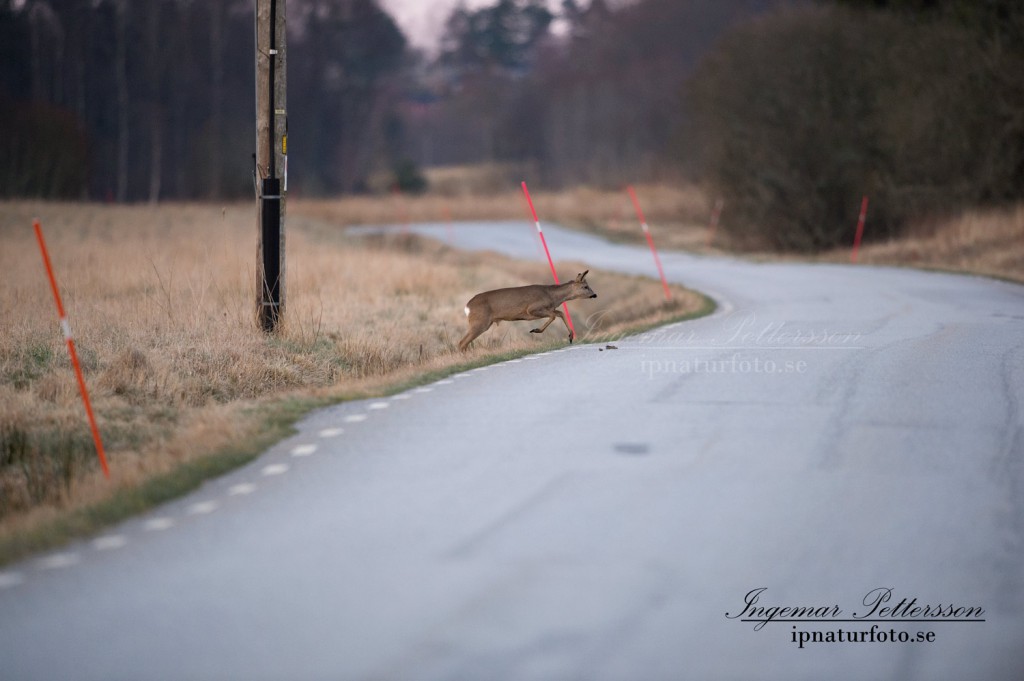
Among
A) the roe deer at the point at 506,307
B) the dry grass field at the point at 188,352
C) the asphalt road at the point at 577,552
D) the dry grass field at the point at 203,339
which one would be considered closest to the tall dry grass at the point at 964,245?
the dry grass field at the point at 203,339

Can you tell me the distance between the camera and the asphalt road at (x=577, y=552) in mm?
5145

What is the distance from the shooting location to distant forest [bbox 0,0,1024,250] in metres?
35.3

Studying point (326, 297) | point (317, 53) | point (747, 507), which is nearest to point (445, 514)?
point (747, 507)

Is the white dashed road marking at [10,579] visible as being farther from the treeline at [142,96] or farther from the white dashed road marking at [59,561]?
the treeline at [142,96]

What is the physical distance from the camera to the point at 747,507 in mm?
7117

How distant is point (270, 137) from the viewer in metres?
14.2

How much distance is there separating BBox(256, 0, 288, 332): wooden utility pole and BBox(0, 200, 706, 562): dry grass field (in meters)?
1.05

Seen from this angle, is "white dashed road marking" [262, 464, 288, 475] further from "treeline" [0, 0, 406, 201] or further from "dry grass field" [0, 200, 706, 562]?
"treeline" [0, 0, 406, 201]

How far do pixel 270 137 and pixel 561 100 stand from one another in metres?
87.1

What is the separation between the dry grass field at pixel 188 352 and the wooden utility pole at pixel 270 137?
3.43ft

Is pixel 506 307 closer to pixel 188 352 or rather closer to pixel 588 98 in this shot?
pixel 188 352

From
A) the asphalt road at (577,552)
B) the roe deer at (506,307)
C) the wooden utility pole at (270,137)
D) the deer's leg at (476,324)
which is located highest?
the wooden utility pole at (270,137)

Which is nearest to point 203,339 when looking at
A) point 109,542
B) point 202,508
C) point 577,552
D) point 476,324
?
point 476,324

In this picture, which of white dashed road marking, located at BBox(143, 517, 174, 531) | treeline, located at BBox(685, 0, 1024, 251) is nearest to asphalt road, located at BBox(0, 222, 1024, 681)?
white dashed road marking, located at BBox(143, 517, 174, 531)
